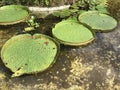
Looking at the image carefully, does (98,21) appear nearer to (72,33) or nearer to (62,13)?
(72,33)

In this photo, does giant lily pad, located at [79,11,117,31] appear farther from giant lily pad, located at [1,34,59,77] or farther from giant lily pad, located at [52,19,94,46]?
giant lily pad, located at [1,34,59,77]

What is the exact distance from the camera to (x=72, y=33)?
3600 mm

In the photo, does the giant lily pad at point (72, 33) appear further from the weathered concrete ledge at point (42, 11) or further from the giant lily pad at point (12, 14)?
the giant lily pad at point (12, 14)

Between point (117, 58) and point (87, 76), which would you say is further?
point (117, 58)

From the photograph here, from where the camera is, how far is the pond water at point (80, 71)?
2.86m

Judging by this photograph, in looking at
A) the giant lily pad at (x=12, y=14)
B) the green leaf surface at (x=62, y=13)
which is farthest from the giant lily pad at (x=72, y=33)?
the giant lily pad at (x=12, y=14)

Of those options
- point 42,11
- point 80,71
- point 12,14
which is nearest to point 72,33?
point 80,71

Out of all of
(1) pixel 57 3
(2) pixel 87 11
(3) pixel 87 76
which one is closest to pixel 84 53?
(3) pixel 87 76

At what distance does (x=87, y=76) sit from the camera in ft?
9.85

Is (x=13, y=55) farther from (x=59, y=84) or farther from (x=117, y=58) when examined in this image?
(x=117, y=58)

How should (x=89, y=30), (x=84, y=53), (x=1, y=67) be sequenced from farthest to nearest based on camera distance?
1. (x=89, y=30)
2. (x=84, y=53)
3. (x=1, y=67)

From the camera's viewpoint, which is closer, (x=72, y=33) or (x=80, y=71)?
(x=80, y=71)

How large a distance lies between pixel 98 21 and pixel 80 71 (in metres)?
1.18

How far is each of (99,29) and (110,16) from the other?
19.9 inches
